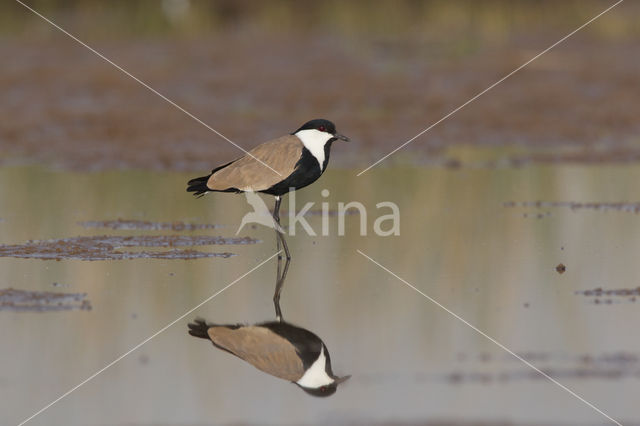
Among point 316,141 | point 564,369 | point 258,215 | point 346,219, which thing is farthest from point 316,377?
point 258,215

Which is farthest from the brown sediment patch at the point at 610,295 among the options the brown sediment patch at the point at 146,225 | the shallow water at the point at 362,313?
the brown sediment patch at the point at 146,225

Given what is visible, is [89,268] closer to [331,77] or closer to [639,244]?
[639,244]

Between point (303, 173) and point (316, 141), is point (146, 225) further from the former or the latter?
point (316, 141)

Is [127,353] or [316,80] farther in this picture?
[316,80]

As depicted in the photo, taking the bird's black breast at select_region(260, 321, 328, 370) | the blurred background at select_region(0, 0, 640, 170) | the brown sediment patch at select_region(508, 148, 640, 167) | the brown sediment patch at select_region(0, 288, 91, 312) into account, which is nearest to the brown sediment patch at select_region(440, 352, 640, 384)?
the bird's black breast at select_region(260, 321, 328, 370)

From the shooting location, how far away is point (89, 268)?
781cm

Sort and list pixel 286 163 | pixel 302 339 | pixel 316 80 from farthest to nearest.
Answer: pixel 316 80, pixel 286 163, pixel 302 339

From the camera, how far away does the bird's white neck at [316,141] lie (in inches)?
321

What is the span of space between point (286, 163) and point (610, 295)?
2537 mm

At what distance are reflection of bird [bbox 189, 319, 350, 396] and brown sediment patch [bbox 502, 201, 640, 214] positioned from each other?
4.29m

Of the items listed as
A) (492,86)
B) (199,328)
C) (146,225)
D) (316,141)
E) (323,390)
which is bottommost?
(323,390)

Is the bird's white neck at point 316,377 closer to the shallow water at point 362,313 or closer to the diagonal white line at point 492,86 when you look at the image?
the shallow water at point 362,313

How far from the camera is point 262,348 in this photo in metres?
5.89

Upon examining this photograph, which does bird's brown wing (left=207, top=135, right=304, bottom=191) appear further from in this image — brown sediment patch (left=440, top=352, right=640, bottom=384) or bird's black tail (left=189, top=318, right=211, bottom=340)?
brown sediment patch (left=440, top=352, right=640, bottom=384)
